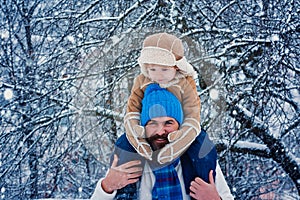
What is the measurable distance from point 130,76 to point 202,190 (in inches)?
95.1

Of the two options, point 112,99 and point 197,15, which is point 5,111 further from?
point 197,15

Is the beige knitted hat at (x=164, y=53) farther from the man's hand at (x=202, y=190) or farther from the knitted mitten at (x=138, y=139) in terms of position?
the man's hand at (x=202, y=190)

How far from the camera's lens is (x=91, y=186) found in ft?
16.6

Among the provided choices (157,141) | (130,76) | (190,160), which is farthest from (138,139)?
(130,76)

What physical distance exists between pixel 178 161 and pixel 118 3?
275 centimetres

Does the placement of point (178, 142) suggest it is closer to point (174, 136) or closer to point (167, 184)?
point (174, 136)

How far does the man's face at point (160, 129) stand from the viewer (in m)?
1.20

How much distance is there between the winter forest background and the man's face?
6.23ft

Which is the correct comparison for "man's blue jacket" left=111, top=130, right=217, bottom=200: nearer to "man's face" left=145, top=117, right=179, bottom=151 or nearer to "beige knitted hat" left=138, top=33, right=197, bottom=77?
"man's face" left=145, top=117, right=179, bottom=151

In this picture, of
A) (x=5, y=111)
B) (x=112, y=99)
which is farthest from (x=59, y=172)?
(x=112, y=99)

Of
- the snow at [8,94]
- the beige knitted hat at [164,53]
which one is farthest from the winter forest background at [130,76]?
the beige knitted hat at [164,53]

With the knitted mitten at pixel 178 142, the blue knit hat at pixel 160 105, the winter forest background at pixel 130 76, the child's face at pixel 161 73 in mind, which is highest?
the winter forest background at pixel 130 76

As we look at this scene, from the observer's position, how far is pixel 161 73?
4.08 feet

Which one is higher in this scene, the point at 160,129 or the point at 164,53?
the point at 164,53
